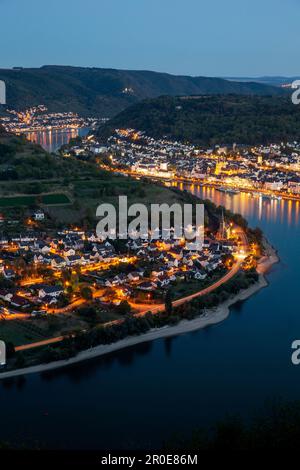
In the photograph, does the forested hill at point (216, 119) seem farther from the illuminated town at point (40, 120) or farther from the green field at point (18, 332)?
the green field at point (18, 332)

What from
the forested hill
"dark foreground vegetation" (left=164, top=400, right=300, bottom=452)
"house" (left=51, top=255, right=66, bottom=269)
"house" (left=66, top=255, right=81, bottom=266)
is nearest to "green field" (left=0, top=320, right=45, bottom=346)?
"house" (left=51, top=255, right=66, bottom=269)

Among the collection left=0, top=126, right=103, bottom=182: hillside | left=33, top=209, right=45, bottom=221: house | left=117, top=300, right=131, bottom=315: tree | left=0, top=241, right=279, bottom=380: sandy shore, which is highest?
left=0, top=126, right=103, bottom=182: hillside

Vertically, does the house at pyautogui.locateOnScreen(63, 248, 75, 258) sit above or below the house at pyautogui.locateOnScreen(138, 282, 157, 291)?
above

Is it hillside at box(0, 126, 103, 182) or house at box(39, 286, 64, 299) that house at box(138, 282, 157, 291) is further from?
hillside at box(0, 126, 103, 182)

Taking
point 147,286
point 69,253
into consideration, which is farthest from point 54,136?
point 147,286

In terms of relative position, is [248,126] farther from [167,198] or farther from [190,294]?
[190,294]

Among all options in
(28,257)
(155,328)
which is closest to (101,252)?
(28,257)
